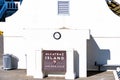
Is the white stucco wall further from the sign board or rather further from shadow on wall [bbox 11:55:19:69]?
the sign board

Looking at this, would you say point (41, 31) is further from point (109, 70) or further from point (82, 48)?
point (109, 70)

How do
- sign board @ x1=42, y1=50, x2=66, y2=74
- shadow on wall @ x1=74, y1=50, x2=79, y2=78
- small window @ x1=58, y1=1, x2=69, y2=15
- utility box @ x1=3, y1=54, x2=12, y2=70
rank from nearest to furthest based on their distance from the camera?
sign board @ x1=42, y1=50, x2=66, y2=74
shadow on wall @ x1=74, y1=50, x2=79, y2=78
small window @ x1=58, y1=1, x2=69, y2=15
utility box @ x1=3, y1=54, x2=12, y2=70

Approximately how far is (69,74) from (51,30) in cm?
214

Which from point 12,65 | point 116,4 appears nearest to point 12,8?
point 116,4

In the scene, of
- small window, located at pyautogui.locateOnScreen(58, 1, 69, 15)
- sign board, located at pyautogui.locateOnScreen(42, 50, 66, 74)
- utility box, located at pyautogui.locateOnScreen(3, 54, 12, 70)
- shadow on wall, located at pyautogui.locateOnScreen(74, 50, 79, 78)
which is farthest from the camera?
utility box, located at pyautogui.locateOnScreen(3, 54, 12, 70)

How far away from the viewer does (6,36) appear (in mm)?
23984

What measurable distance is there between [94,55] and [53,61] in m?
2.85

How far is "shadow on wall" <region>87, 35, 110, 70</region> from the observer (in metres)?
23.7

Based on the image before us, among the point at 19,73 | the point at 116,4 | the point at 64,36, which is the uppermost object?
the point at 116,4

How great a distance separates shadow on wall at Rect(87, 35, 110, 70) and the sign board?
8.11 ft

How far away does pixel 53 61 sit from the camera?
21.8 metres

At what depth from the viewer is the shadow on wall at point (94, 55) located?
77.8 ft

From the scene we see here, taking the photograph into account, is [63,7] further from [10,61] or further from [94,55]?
[10,61]

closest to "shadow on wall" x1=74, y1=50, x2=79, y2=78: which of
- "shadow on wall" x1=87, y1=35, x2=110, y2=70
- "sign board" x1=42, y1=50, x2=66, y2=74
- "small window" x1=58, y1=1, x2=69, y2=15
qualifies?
"sign board" x1=42, y1=50, x2=66, y2=74
